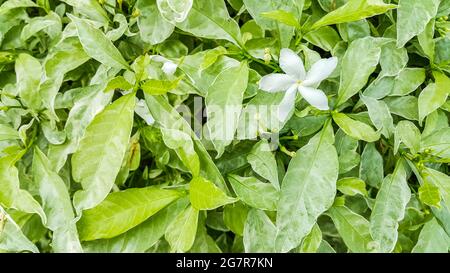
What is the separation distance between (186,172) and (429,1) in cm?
43

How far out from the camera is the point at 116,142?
70cm

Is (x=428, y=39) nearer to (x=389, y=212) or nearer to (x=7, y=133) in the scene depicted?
(x=389, y=212)

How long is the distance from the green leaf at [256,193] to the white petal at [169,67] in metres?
0.18

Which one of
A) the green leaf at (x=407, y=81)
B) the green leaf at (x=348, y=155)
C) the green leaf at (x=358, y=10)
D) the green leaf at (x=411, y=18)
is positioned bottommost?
the green leaf at (x=348, y=155)

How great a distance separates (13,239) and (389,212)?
540mm

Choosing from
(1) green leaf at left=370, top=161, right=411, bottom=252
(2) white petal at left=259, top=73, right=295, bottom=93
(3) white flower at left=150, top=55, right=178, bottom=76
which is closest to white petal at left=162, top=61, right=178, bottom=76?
(3) white flower at left=150, top=55, right=178, bottom=76

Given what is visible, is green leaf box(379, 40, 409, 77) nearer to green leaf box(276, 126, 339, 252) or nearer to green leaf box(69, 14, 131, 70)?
green leaf box(276, 126, 339, 252)

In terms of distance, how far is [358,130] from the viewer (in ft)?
2.36

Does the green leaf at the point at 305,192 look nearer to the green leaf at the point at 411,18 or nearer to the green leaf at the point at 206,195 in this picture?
the green leaf at the point at 206,195

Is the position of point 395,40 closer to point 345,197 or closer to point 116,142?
point 345,197

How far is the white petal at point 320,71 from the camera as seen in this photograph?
2.30 feet

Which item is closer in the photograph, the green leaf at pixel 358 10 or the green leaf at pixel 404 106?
the green leaf at pixel 358 10

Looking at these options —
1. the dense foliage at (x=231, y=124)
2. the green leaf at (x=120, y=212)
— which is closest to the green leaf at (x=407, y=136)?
the dense foliage at (x=231, y=124)

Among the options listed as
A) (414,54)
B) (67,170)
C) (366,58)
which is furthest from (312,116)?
(67,170)
